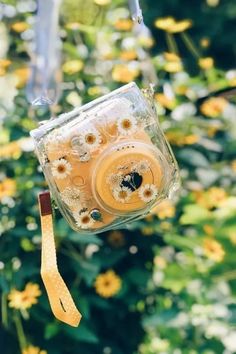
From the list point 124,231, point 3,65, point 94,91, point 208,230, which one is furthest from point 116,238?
point 3,65

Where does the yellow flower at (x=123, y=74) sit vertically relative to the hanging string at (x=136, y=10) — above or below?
below

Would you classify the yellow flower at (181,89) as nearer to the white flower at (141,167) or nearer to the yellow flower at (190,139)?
the yellow flower at (190,139)

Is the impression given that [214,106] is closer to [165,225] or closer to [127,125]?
[165,225]

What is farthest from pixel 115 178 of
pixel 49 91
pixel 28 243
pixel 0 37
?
pixel 0 37

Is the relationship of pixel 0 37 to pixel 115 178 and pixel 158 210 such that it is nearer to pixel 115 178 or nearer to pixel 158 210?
pixel 158 210

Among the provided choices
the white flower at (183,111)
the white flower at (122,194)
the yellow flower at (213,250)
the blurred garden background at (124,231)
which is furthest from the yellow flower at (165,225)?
the white flower at (122,194)
